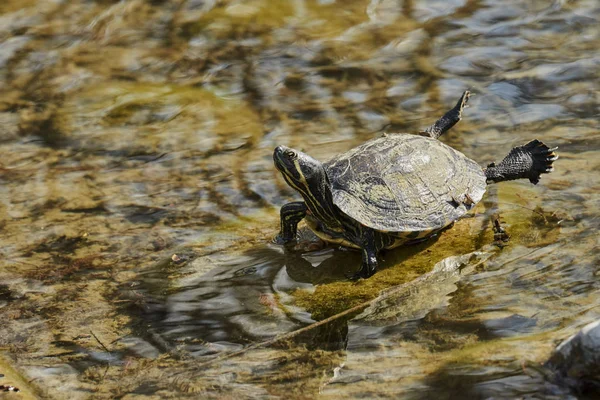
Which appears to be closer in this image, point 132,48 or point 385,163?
point 385,163

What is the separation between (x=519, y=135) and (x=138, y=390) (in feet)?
14.3

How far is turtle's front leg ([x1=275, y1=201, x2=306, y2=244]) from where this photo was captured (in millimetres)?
5293

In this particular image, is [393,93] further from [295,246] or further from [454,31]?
[295,246]

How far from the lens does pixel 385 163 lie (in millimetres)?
5215

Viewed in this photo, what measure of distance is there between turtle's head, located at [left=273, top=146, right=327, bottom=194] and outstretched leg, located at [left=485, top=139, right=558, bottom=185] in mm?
1345

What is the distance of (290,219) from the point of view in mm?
5359

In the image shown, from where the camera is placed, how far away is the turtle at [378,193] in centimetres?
502

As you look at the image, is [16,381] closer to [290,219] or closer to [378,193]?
[290,219]

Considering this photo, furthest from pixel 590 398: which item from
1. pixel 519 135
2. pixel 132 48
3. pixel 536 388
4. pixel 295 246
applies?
pixel 132 48

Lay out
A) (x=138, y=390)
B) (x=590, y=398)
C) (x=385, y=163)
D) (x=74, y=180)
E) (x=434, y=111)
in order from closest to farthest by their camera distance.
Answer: (x=590, y=398), (x=138, y=390), (x=385, y=163), (x=74, y=180), (x=434, y=111)

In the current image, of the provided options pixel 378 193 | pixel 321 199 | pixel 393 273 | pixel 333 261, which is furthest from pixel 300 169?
pixel 393 273

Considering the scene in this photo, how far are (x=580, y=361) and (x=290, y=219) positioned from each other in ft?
8.11

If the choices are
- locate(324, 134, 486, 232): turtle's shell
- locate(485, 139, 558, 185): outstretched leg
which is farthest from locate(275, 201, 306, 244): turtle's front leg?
locate(485, 139, 558, 185): outstretched leg

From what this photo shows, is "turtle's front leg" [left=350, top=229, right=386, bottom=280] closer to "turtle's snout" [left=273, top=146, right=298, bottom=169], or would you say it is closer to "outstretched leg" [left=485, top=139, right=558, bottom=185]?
"turtle's snout" [left=273, top=146, right=298, bottom=169]
